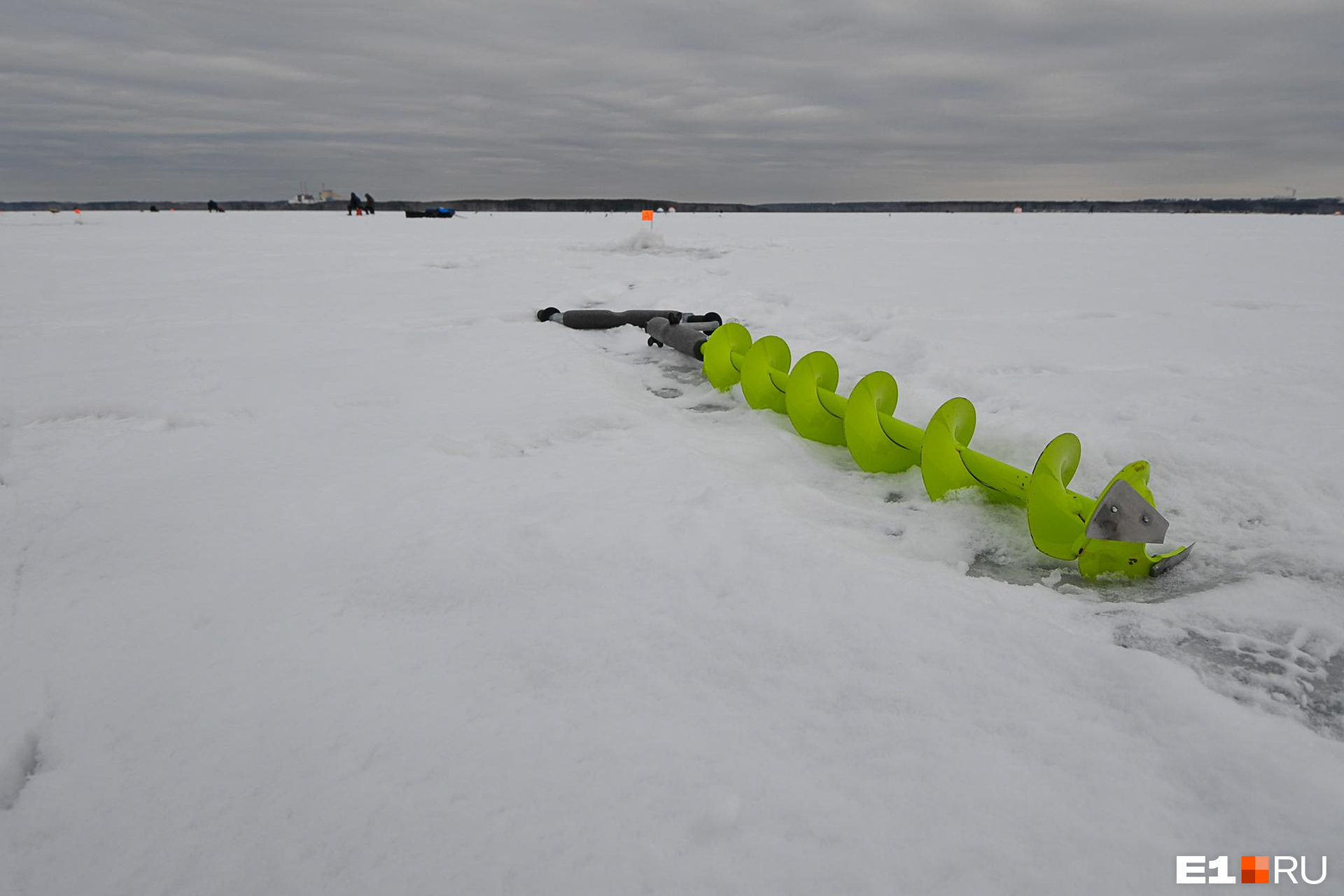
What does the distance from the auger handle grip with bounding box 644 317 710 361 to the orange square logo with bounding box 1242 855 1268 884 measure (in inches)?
148

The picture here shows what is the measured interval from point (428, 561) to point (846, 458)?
1831 mm

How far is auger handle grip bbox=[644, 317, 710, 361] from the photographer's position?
480cm

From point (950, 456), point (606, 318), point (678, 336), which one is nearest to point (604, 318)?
point (606, 318)

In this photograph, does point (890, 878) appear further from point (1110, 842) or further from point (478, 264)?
point (478, 264)

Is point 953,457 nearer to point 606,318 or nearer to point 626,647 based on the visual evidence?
point 626,647

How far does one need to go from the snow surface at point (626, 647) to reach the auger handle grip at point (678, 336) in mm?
853

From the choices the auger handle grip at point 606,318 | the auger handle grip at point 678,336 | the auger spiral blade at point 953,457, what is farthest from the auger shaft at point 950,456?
the auger handle grip at point 606,318

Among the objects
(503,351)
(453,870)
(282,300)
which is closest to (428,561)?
(453,870)

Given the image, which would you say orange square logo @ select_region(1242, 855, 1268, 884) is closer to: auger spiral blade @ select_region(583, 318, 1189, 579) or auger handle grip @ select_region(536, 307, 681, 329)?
auger spiral blade @ select_region(583, 318, 1189, 579)

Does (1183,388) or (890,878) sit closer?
(890,878)

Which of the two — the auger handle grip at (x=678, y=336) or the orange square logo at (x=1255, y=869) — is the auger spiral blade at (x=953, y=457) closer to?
the auger handle grip at (x=678, y=336)

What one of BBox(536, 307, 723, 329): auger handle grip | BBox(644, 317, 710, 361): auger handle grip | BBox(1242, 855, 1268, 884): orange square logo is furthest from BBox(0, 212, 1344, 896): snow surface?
BBox(536, 307, 723, 329): auger handle grip

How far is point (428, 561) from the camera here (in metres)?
2.05

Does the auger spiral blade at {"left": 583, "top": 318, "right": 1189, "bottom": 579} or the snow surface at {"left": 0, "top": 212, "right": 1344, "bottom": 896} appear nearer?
the snow surface at {"left": 0, "top": 212, "right": 1344, "bottom": 896}
